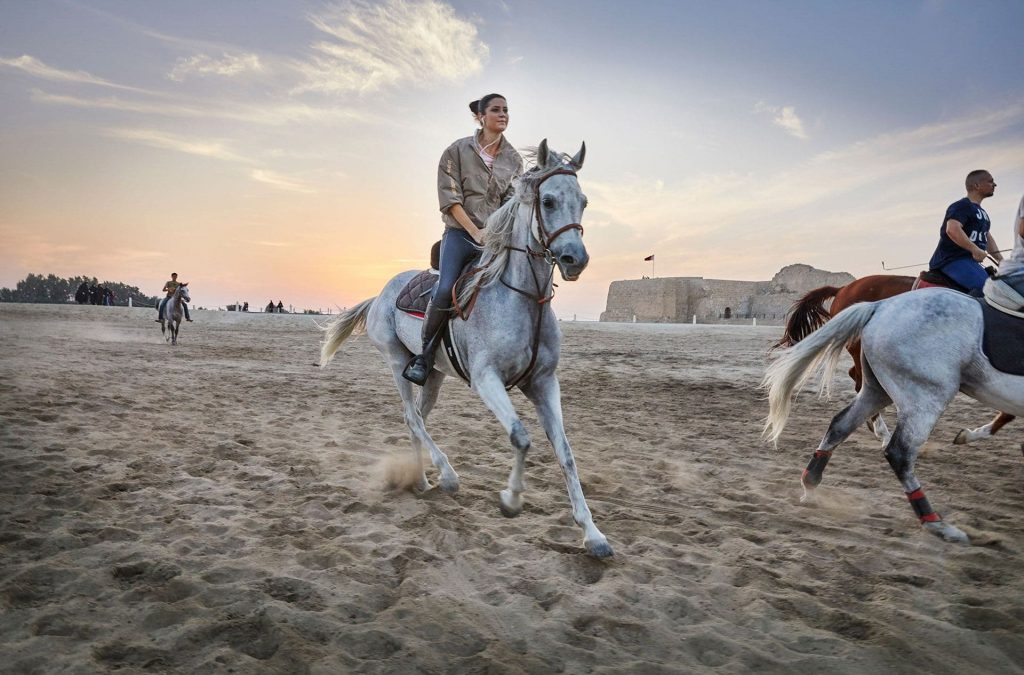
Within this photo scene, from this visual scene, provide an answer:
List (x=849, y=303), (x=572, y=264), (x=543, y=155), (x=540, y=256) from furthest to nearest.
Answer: (x=849, y=303)
(x=540, y=256)
(x=543, y=155)
(x=572, y=264)

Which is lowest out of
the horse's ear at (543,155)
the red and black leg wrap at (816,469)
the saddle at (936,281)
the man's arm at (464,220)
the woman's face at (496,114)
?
the red and black leg wrap at (816,469)

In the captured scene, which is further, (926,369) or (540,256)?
(926,369)

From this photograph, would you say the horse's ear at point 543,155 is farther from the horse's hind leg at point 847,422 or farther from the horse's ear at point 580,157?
the horse's hind leg at point 847,422

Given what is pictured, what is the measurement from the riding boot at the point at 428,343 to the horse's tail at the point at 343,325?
5.87ft

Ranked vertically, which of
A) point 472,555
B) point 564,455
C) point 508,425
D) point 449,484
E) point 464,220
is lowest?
point 472,555

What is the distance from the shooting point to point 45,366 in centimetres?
1056

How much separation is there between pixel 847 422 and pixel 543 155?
10.3 feet

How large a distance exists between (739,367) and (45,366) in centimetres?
1436

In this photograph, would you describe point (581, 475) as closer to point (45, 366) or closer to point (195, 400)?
point (195, 400)

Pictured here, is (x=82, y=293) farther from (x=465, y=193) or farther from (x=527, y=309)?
(x=527, y=309)

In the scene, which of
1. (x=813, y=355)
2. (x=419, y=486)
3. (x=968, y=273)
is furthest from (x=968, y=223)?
(x=419, y=486)

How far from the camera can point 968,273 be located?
5688mm

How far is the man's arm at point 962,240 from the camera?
5.50 m

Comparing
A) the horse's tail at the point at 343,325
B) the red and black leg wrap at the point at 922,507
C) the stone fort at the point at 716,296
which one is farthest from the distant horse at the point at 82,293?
the red and black leg wrap at the point at 922,507
